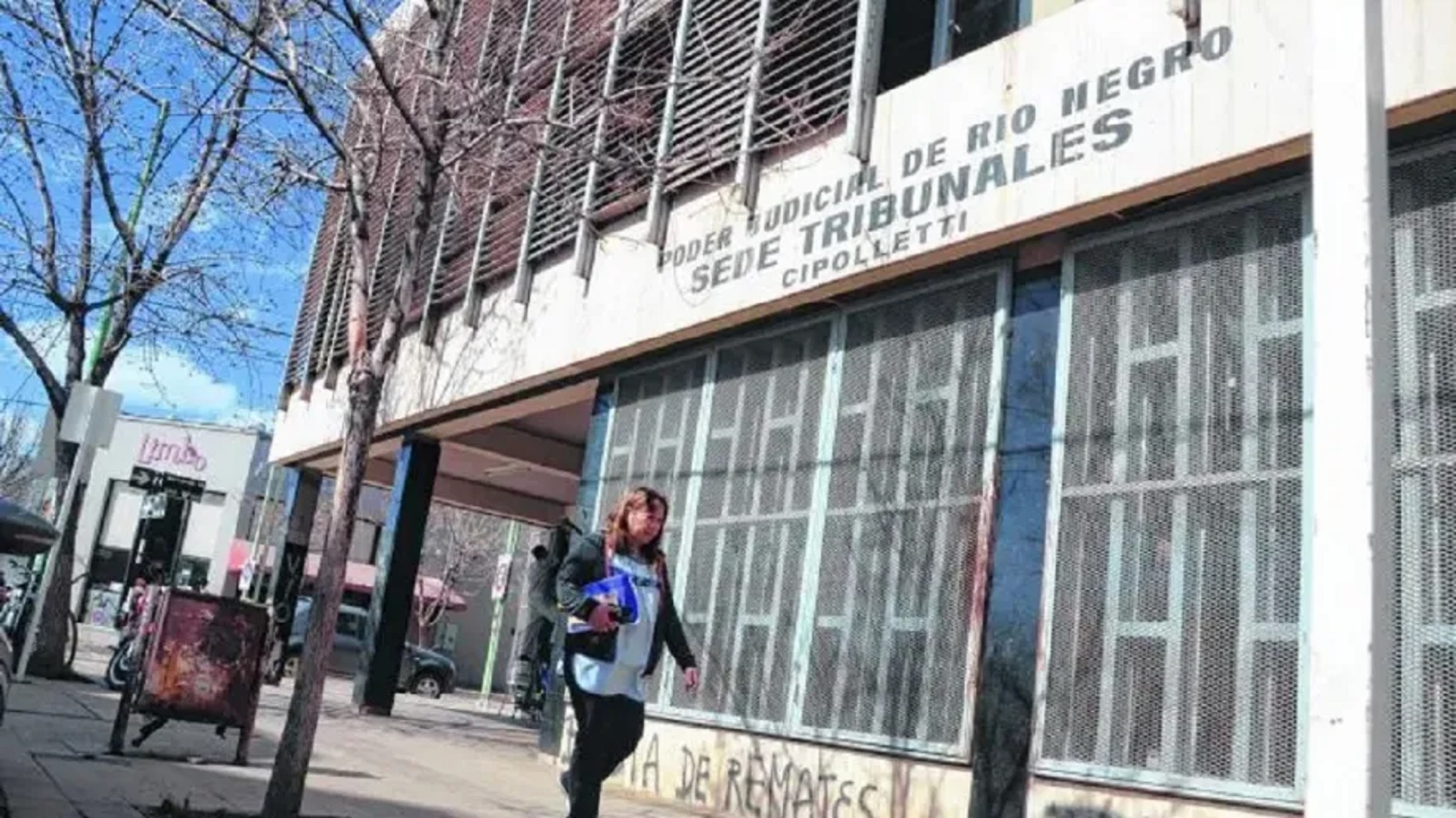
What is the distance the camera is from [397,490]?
15.9 m

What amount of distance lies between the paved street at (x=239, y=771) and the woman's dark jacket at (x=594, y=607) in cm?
225

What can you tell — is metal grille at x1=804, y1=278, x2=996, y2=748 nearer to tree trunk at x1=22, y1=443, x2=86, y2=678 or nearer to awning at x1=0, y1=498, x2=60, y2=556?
awning at x1=0, y1=498, x2=60, y2=556

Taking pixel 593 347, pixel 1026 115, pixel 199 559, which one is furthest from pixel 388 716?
pixel 199 559

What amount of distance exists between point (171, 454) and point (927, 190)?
4000 cm

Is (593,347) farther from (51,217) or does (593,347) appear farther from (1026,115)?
(51,217)

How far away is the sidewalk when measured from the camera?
20.9 ft

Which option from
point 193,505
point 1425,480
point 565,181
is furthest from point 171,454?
point 1425,480

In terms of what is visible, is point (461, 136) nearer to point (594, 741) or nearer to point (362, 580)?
point (594, 741)

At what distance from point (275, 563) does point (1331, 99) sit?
59.7ft

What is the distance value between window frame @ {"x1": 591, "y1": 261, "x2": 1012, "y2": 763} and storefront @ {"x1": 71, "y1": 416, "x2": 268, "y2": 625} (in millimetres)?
32299

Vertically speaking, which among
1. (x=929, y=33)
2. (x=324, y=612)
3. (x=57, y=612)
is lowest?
(x=57, y=612)

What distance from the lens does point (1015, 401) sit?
7.35 meters

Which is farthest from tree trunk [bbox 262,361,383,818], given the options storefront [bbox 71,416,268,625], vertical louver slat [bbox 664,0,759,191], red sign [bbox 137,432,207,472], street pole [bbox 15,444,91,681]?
red sign [bbox 137,432,207,472]

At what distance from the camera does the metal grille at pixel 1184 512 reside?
571 centimetres
